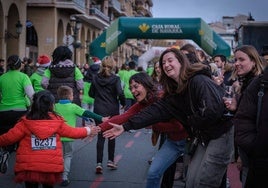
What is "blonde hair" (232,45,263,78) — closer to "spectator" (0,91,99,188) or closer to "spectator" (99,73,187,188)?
"spectator" (99,73,187,188)

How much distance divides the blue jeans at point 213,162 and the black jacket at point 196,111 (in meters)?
0.07

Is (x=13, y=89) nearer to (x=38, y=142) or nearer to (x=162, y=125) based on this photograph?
(x=38, y=142)

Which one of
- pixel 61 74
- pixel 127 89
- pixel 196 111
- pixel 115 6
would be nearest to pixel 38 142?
pixel 196 111

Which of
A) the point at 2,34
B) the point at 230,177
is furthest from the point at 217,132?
the point at 2,34

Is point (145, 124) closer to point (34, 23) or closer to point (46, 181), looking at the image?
point (46, 181)

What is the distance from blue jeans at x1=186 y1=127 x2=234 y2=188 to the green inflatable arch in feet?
43.2

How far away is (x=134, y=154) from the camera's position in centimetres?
1028

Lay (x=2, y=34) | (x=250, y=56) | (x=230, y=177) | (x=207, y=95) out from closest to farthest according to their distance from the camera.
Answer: (x=207, y=95) < (x=250, y=56) < (x=230, y=177) < (x=2, y=34)

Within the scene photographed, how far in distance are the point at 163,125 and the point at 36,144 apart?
1380 mm

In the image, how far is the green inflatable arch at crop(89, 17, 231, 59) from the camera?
1747cm

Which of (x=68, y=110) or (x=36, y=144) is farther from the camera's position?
(x=68, y=110)

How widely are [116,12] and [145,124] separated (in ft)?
205

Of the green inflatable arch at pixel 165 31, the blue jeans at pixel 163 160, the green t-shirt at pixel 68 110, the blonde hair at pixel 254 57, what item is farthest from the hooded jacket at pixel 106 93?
the green inflatable arch at pixel 165 31

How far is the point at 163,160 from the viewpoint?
18.1 ft
